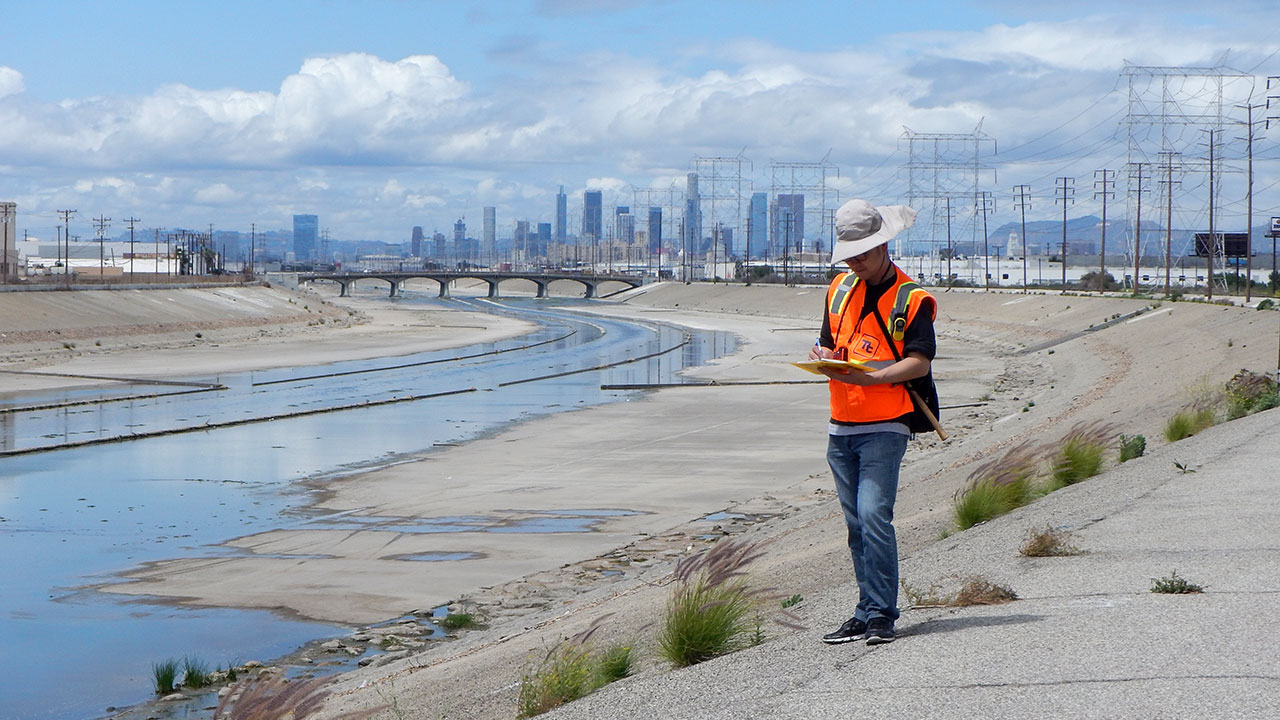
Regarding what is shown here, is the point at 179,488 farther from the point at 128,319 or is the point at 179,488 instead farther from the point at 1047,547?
the point at 128,319

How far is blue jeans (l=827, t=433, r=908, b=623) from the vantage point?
7145mm

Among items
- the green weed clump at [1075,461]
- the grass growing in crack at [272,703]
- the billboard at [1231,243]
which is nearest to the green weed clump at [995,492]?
the green weed clump at [1075,461]

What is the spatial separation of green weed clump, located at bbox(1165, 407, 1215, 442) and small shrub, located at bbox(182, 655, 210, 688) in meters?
13.1

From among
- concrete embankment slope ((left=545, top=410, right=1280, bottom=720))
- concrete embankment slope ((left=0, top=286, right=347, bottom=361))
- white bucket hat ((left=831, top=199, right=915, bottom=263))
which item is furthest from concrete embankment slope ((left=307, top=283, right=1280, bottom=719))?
concrete embankment slope ((left=0, top=286, right=347, bottom=361))

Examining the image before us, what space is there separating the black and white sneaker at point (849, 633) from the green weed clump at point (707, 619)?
87cm

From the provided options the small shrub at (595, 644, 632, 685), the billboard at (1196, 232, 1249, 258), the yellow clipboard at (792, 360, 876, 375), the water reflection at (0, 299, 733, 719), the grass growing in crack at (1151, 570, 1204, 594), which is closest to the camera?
the yellow clipboard at (792, 360, 876, 375)

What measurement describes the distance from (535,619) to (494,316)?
114m

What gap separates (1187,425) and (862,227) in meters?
13.5

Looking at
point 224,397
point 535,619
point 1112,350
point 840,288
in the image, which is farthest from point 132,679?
point 1112,350

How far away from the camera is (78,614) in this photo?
49.2ft

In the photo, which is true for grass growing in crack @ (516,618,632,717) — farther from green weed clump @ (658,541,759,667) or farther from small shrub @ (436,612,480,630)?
small shrub @ (436,612,480,630)

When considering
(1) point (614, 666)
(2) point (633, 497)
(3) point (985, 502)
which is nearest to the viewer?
(1) point (614, 666)

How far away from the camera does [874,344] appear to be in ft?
23.4

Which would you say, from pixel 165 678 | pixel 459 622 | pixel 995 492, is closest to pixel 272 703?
pixel 165 678
